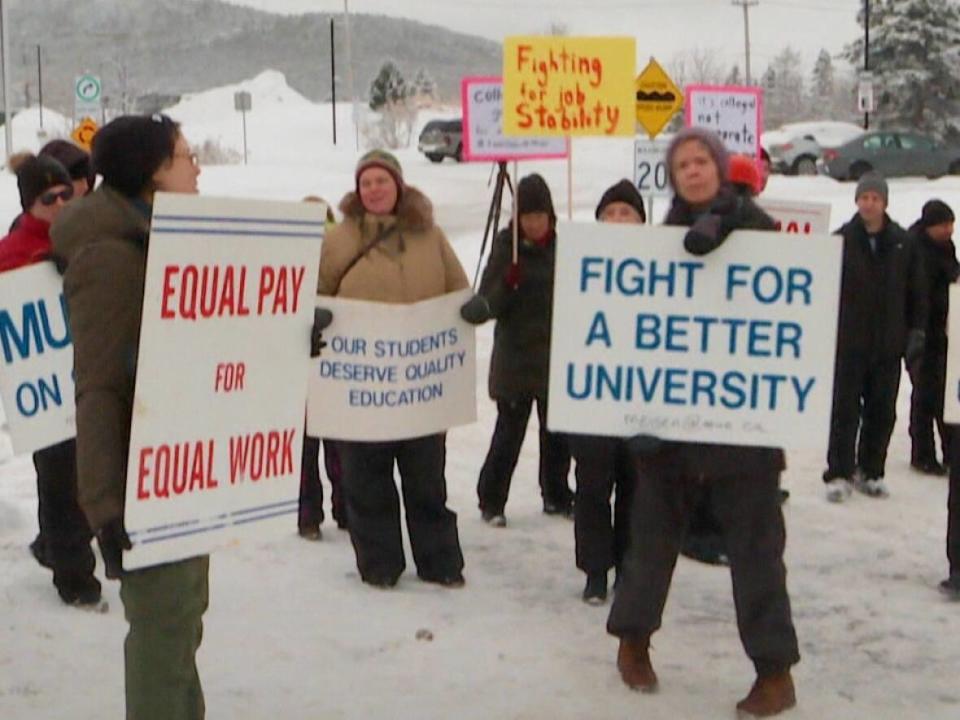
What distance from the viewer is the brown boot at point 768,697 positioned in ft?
16.5

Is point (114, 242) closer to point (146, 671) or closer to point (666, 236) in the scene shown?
point (146, 671)

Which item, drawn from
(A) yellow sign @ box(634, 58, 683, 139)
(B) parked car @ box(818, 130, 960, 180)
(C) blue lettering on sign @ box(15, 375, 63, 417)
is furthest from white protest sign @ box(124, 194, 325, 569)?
(B) parked car @ box(818, 130, 960, 180)

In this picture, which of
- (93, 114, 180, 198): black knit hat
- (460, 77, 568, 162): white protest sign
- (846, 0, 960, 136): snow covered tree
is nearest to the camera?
(93, 114, 180, 198): black knit hat

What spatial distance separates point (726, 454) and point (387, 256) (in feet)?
6.85

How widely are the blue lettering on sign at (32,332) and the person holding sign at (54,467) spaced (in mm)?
296

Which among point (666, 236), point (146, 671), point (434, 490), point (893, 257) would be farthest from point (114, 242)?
point (893, 257)

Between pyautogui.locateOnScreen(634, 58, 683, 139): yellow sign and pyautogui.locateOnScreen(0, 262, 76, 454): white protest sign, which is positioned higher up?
pyautogui.locateOnScreen(634, 58, 683, 139): yellow sign

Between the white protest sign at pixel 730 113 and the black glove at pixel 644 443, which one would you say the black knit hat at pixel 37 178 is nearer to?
the black glove at pixel 644 443

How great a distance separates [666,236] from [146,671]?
6.98 feet

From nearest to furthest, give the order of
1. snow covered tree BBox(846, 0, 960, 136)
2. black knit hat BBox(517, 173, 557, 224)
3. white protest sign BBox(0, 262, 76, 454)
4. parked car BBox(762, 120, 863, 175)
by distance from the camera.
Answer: white protest sign BBox(0, 262, 76, 454)
black knit hat BBox(517, 173, 557, 224)
parked car BBox(762, 120, 863, 175)
snow covered tree BBox(846, 0, 960, 136)

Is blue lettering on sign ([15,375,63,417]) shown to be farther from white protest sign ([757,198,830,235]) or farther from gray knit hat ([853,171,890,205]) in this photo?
gray knit hat ([853,171,890,205])

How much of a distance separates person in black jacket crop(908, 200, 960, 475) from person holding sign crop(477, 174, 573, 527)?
7.12ft

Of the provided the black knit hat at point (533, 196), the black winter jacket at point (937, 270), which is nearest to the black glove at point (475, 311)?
the black knit hat at point (533, 196)

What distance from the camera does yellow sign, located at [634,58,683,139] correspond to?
575 inches
